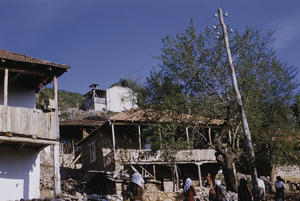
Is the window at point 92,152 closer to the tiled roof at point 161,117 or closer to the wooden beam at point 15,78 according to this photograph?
the tiled roof at point 161,117

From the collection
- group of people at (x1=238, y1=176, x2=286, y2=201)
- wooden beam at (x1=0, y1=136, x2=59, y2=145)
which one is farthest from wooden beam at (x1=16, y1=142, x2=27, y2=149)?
group of people at (x1=238, y1=176, x2=286, y2=201)

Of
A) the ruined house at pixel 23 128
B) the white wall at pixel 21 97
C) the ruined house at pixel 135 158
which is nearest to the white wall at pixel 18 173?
the ruined house at pixel 23 128

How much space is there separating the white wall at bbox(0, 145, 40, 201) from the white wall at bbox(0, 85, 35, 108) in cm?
196

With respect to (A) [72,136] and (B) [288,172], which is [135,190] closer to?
(A) [72,136]

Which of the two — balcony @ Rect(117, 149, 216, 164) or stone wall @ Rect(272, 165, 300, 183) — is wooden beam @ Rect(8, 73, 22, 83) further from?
stone wall @ Rect(272, 165, 300, 183)

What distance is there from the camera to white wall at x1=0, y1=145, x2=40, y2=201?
14102mm

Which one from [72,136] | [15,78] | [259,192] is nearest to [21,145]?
[15,78]

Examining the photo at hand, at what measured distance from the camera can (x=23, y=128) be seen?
1336 cm

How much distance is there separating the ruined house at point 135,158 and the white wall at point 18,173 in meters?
6.15

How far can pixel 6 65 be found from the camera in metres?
14.0

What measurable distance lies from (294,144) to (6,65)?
21.5m

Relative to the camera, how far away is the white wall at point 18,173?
1410 cm

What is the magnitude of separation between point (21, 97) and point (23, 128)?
272 cm

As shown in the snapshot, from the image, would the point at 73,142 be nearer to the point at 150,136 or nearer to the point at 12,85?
the point at 150,136
